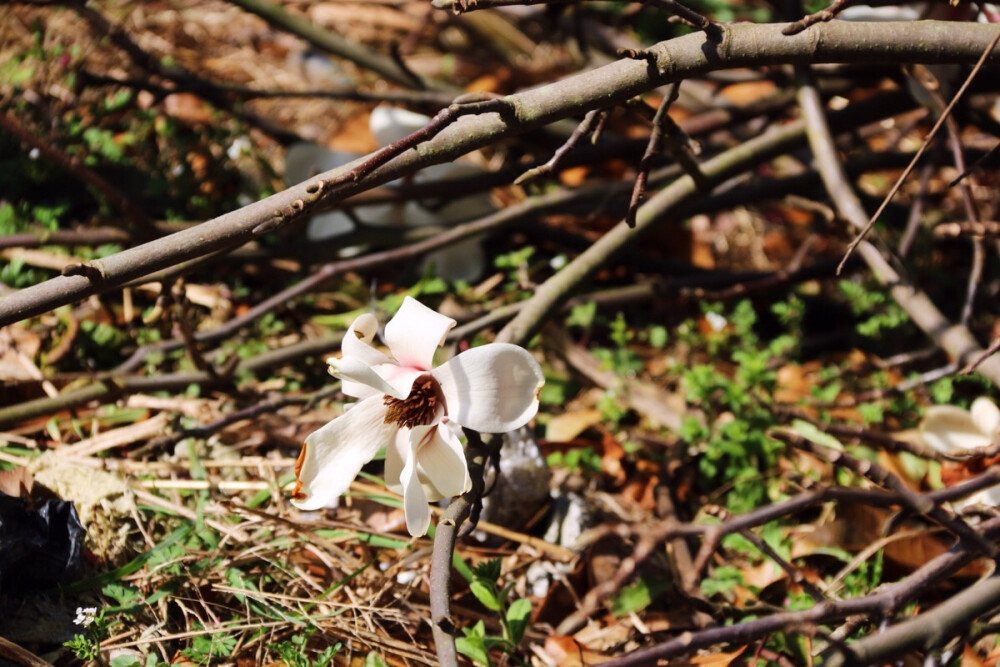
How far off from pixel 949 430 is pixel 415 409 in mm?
1251

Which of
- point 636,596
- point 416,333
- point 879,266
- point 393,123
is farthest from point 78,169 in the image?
point 879,266

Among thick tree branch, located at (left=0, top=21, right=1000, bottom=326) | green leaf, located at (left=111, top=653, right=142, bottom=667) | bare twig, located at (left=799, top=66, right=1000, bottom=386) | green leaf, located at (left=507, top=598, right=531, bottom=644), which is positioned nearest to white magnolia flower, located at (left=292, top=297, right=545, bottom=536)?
thick tree branch, located at (left=0, top=21, right=1000, bottom=326)

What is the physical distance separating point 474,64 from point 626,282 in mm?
1430

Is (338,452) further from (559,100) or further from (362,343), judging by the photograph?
(559,100)

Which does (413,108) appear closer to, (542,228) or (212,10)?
(542,228)

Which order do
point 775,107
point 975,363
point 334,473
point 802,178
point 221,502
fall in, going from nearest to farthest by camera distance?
point 334,473 → point 975,363 → point 221,502 → point 802,178 → point 775,107

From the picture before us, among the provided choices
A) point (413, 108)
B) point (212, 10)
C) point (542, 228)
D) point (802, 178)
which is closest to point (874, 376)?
point (802, 178)

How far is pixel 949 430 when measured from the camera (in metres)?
1.87

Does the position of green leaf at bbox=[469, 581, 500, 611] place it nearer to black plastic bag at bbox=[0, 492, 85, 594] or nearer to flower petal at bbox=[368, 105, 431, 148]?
black plastic bag at bbox=[0, 492, 85, 594]

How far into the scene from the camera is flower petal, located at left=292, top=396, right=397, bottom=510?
126 centimetres

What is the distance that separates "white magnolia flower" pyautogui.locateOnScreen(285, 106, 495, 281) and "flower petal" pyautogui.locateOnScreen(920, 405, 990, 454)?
49.8 inches

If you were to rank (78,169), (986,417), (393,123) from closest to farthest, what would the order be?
(986,417), (78,169), (393,123)

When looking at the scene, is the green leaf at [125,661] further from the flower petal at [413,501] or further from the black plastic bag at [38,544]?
the flower petal at [413,501]

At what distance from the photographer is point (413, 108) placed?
103 inches
